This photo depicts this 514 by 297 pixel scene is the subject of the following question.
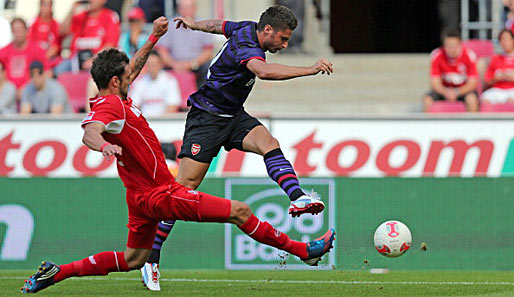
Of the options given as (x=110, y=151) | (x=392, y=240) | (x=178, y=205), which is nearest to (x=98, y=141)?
(x=110, y=151)

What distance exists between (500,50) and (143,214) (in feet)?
29.1

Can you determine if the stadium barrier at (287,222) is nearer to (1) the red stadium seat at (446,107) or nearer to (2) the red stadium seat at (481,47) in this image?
(1) the red stadium seat at (446,107)

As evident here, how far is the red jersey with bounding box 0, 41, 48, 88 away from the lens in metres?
15.4

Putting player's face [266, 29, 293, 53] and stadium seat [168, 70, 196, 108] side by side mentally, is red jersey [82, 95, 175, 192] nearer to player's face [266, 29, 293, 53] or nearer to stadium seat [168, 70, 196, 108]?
player's face [266, 29, 293, 53]

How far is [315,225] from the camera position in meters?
12.1

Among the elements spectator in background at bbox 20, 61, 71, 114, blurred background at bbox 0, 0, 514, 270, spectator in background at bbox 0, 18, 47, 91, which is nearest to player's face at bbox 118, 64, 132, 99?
blurred background at bbox 0, 0, 514, 270

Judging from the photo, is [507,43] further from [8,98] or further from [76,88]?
[8,98]

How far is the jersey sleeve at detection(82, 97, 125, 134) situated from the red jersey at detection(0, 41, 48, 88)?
821 cm

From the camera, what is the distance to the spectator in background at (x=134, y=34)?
15.4 metres

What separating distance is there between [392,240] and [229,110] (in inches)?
74.4

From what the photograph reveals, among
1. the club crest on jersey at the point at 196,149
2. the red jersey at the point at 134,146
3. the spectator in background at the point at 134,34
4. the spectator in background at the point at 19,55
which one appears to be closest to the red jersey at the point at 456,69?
the spectator in background at the point at 134,34

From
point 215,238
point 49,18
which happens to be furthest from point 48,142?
point 49,18

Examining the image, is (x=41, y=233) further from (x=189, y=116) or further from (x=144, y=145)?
(x=144, y=145)

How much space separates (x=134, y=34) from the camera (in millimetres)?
15484
